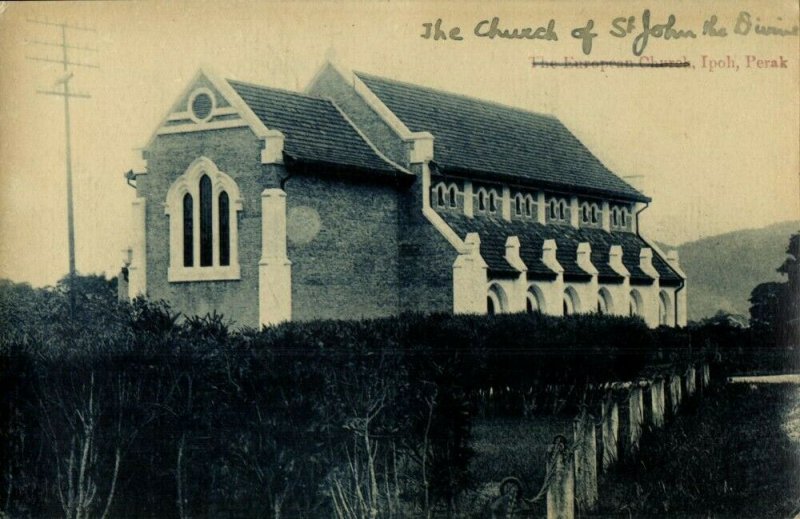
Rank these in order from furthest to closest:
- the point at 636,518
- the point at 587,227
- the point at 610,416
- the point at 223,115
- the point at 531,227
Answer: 1. the point at 587,227
2. the point at 531,227
3. the point at 223,115
4. the point at 610,416
5. the point at 636,518

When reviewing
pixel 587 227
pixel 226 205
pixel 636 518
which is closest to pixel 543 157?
pixel 587 227

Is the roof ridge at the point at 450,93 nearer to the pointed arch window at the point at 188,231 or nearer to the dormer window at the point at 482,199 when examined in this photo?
the dormer window at the point at 482,199

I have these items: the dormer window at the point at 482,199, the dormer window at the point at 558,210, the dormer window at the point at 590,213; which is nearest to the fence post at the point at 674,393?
the dormer window at the point at 482,199

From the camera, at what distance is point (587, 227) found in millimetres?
42312

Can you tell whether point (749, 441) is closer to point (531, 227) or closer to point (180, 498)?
point (180, 498)

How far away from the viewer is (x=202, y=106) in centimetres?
3064

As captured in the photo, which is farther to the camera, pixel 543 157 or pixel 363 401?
pixel 543 157

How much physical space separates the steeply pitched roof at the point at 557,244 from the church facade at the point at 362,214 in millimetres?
77

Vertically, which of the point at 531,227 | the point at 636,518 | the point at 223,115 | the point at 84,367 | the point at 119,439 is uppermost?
the point at 223,115

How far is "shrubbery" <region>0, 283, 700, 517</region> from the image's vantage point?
15664mm

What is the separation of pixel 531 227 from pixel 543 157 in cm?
382

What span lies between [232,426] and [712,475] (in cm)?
750

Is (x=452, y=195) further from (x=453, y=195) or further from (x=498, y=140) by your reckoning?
(x=498, y=140)

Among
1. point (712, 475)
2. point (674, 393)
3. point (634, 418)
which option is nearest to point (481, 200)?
point (674, 393)
